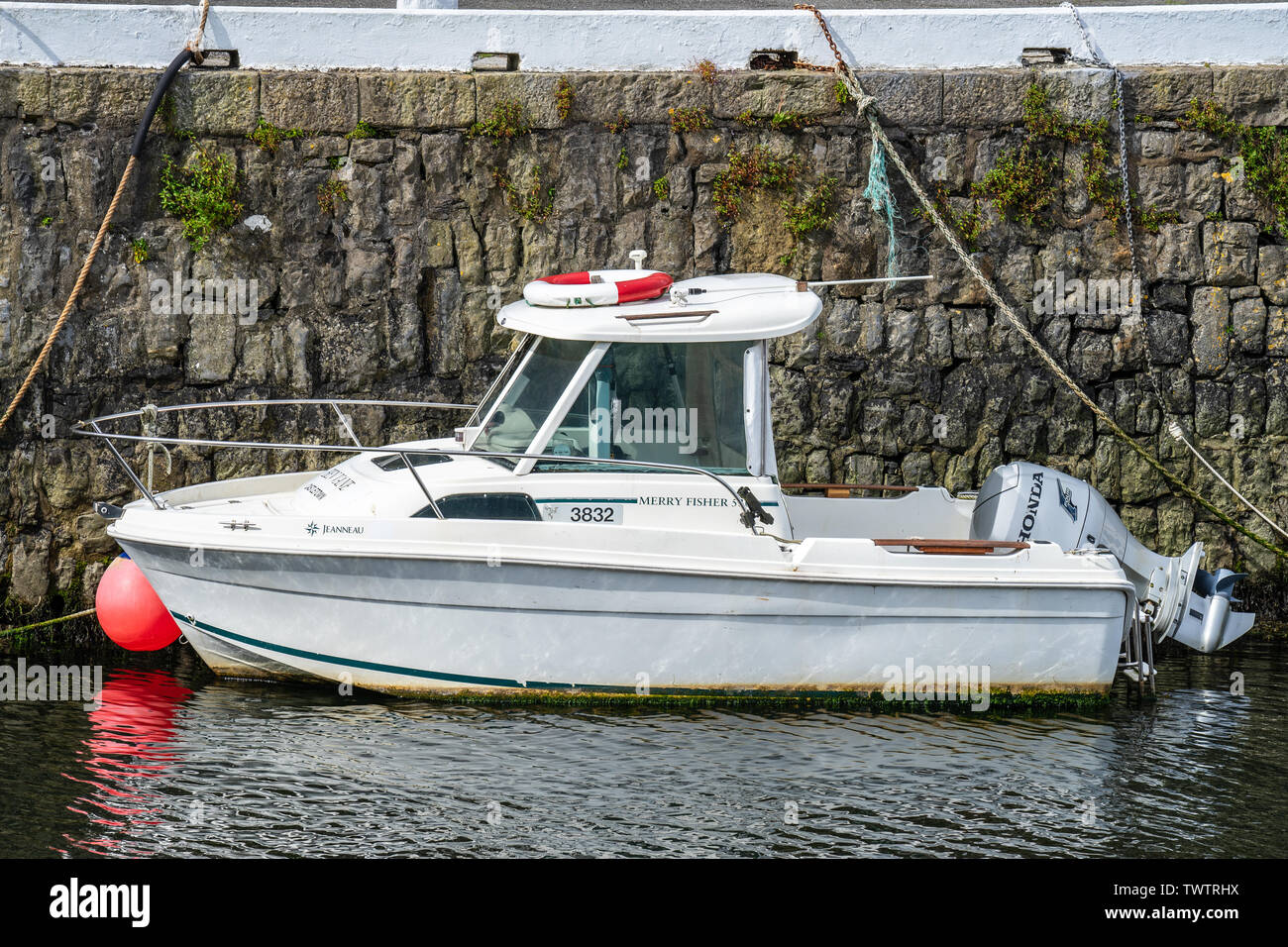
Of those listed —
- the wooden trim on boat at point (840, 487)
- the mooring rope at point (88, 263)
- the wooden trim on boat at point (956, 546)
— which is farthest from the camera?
the mooring rope at point (88, 263)

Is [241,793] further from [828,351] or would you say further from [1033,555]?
[828,351]

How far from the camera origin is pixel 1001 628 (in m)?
6.57

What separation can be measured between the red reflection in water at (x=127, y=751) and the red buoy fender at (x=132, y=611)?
0.74 ft

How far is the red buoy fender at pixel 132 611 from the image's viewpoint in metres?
7.19

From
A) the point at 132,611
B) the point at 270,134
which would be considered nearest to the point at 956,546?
the point at 132,611

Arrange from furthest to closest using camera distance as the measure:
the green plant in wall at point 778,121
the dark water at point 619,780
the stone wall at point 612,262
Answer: the green plant in wall at point 778,121
the stone wall at point 612,262
the dark water at point 619,780

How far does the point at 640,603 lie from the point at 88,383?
396 cm

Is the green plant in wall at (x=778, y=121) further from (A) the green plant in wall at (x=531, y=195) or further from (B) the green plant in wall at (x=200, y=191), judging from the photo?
(B) the green plant in wall at (x=200, y=191)

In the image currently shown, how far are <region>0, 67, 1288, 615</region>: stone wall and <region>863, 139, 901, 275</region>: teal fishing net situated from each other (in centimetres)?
7

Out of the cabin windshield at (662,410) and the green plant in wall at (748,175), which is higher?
the green plant in wall at (748,175)

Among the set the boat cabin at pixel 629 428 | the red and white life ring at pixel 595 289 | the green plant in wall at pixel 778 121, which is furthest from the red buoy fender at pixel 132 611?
the green plant in wall at pixel 778 121

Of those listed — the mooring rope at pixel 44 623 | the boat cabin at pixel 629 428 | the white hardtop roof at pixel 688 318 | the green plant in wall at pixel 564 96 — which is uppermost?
the green plant in wall at pixel 564 96

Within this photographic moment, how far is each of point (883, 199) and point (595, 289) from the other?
262 cm
